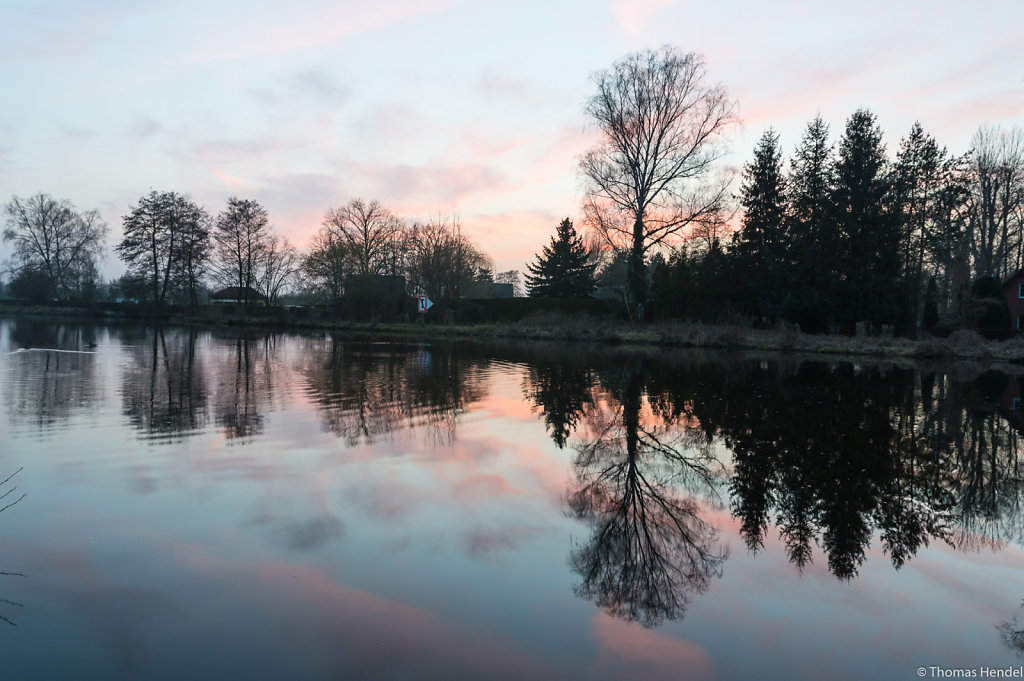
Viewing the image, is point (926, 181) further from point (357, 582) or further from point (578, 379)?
Answer: point (357, 582)

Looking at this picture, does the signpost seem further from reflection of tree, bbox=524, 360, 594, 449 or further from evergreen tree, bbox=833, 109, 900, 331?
evergreen tree, bbox=833, 109, 900, 331

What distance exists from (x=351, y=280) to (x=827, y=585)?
1945 inches

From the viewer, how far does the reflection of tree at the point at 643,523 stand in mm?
4516

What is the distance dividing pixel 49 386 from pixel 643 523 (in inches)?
520

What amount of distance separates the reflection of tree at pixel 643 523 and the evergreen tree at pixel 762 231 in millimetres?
27556

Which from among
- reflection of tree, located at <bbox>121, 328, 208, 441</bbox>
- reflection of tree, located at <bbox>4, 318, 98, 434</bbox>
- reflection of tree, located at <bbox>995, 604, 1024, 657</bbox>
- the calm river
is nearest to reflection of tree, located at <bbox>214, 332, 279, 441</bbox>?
the calm river

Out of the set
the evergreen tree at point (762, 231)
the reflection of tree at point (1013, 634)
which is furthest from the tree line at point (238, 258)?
the reflection of tree at point (1013, 634)

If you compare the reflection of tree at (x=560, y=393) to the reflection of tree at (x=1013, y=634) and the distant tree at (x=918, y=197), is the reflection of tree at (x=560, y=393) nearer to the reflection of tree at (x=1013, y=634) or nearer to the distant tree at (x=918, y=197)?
the reflection of tree at (x=1013, y=634)

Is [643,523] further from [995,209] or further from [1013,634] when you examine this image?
[995,209]

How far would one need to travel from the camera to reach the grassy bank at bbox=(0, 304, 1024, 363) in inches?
1065

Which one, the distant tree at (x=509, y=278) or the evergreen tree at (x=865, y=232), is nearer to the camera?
the evergreen tree at (x=865, y=232)

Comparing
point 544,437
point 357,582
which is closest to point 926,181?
point 544,437

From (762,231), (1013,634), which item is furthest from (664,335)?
(1013,634)

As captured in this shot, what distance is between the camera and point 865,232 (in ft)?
109
